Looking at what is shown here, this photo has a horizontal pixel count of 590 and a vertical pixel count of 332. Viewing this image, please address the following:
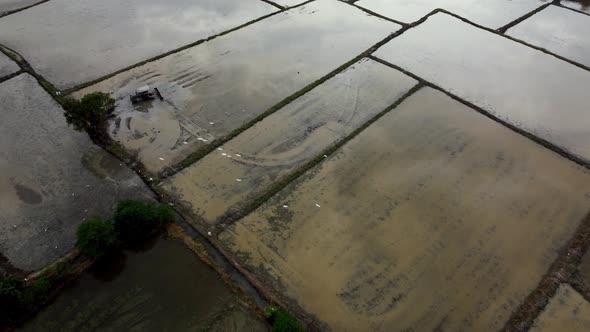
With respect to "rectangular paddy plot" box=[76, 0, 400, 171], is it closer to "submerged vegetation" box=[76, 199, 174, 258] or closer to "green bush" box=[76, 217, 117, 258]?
"submerged vegetation" box=[76, 199, 174, 258]

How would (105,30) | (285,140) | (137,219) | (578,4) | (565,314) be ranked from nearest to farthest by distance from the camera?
1. (565,314)
2. (137,219)
3. (285,140)
4. (105,30)
5. (578,4)

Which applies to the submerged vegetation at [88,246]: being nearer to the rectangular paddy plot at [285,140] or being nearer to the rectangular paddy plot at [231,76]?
the rectangular paddy plot at [285,140]

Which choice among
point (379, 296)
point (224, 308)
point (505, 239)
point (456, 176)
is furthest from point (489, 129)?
point (224, 308)

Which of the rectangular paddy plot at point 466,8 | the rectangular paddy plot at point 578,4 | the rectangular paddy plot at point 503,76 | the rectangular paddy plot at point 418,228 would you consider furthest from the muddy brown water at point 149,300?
the rectangular paddy plot at point 578,4

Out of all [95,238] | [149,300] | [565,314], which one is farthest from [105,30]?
[565,314]

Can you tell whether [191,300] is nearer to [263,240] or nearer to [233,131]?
[263,240]

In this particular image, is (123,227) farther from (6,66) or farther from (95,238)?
(6,66)
